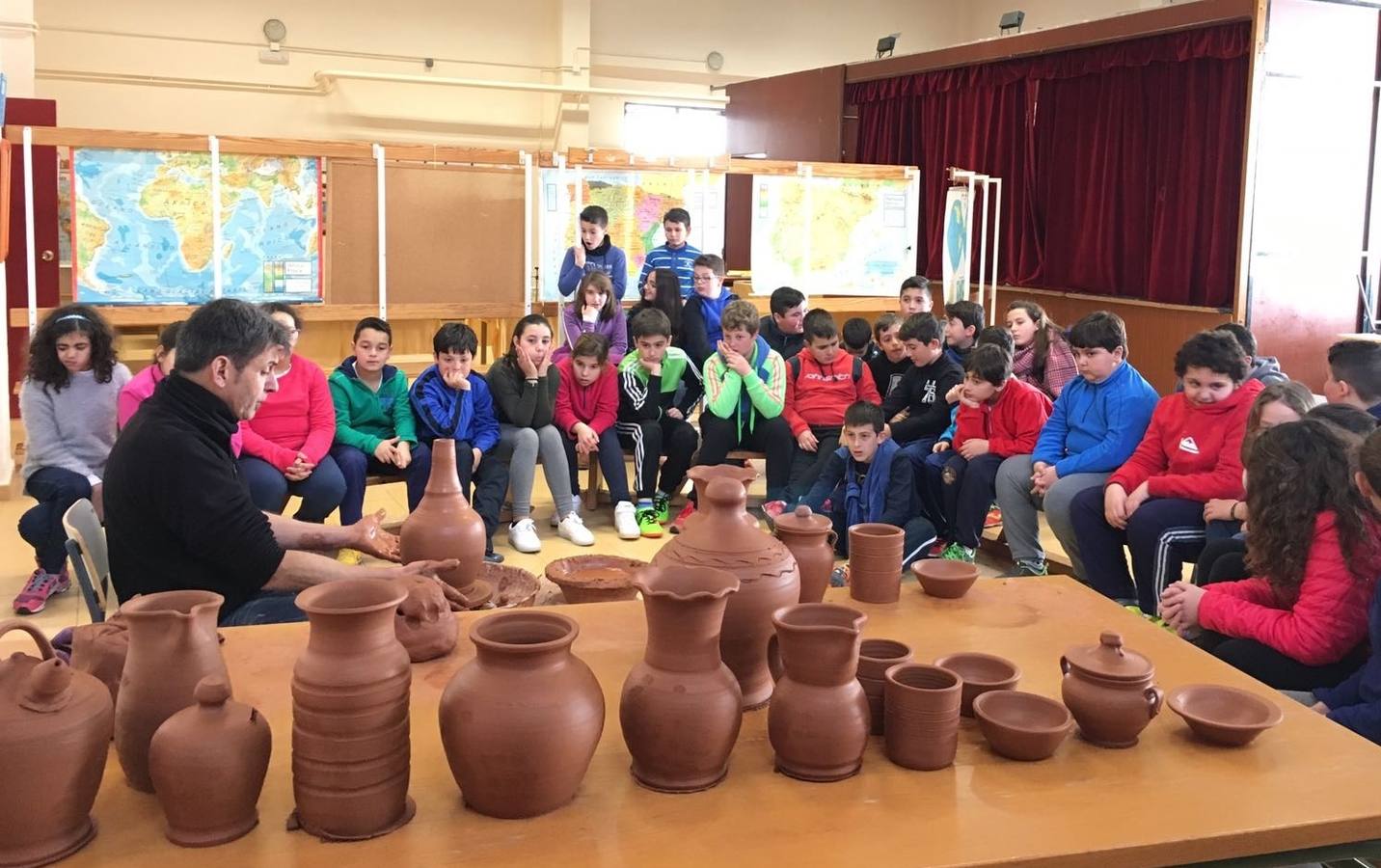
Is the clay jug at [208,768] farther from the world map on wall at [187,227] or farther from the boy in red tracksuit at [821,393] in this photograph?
the world map on wall at [187,227]

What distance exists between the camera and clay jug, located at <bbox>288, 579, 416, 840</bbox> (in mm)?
1580

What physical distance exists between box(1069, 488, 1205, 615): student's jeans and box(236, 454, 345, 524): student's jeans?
2979mm

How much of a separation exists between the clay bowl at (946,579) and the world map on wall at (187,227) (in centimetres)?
443

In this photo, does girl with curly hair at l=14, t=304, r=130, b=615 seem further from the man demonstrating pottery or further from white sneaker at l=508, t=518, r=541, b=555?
the man demonstrating pottery

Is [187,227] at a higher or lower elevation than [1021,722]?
higher

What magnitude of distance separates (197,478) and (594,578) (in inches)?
45.8

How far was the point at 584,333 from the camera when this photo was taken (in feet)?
19.0

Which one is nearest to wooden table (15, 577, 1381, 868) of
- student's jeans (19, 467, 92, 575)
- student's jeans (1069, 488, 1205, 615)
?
student's jeans (1069, 488, 1205, 615)

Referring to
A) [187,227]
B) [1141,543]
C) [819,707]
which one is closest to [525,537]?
[187,227]

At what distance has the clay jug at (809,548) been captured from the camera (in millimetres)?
2418

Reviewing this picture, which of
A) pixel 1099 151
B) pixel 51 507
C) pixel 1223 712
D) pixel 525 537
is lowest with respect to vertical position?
pixel 525 537

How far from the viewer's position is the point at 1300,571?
106 inches

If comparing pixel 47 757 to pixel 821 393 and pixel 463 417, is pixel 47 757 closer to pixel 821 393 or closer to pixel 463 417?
pixel 463 417

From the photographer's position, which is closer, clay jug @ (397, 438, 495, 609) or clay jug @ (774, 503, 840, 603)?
clay jug @ (774, 503, 840, 603)
